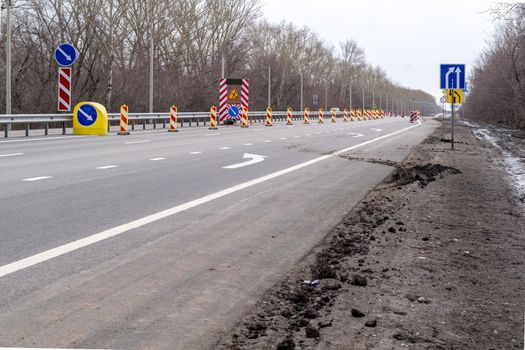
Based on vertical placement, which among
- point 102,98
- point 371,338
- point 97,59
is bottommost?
point 371,338

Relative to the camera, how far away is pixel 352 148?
2058 cm

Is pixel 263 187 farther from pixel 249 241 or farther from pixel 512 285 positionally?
pixel 512 285

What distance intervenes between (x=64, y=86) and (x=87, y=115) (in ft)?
6.30

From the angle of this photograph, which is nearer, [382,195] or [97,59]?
[382,195]

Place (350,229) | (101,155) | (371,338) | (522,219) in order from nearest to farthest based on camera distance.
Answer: (371,338) → (350,229) → (522,219) → (101,155)

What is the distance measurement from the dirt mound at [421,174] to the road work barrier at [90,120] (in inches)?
576

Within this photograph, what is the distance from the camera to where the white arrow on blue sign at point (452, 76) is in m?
20.0

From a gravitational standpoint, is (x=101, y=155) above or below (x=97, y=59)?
below

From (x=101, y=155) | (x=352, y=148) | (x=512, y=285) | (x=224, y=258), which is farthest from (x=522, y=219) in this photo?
(x=352, y=148)

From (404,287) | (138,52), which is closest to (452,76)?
(404,287)

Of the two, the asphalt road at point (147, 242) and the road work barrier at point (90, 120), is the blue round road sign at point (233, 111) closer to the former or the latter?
the road work barrier at point (90, 120)

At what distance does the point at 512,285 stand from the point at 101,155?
461 inches

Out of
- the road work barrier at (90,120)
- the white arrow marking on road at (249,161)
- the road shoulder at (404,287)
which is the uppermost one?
the road work barrier at (90,120)

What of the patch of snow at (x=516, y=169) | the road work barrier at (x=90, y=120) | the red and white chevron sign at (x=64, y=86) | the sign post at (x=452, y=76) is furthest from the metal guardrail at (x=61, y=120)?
the patch of snow at (x=516, y=169)
